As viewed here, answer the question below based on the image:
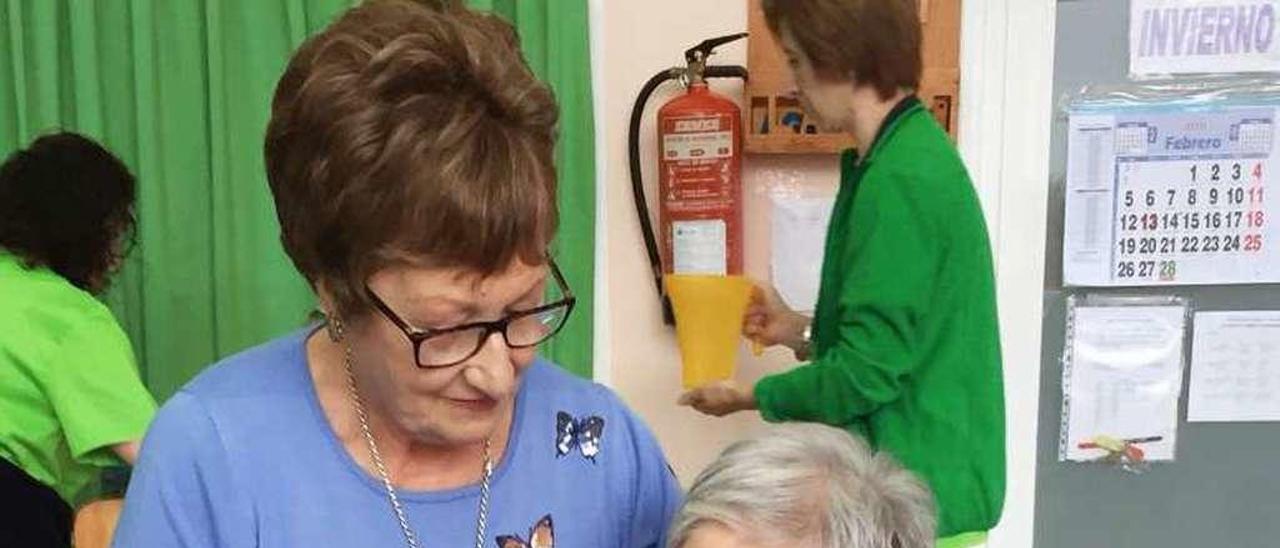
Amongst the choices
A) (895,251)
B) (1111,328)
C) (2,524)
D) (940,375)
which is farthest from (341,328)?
(1111,328)

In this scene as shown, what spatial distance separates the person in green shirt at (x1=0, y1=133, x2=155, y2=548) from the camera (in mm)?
1808

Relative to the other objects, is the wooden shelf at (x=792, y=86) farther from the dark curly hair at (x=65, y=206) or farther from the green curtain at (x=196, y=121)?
the dark curly hair at (x=65, y=206)

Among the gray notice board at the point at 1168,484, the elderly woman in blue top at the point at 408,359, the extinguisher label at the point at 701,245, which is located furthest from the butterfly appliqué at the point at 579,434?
the gray notice board at the point at 1168,484

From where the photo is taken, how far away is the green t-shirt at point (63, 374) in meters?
1.81

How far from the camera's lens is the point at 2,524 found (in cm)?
175

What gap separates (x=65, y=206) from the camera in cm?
193

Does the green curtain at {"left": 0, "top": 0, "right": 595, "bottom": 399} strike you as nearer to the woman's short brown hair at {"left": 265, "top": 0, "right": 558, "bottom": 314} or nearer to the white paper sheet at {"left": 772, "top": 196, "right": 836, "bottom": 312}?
the white paper sheet at {"left": 772, "top": 196, "right": 836, "bottom": 312}

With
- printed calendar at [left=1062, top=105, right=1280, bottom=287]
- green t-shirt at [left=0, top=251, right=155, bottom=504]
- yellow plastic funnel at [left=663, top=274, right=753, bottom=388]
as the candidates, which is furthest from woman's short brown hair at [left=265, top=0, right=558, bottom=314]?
printed calendar at [left=1062, top=105, right=1280, bottom=287]

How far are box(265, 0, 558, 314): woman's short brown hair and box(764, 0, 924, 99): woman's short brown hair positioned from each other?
2.48 ft

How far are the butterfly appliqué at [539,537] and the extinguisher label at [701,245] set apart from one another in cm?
119

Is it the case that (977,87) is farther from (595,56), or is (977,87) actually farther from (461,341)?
(461,341)

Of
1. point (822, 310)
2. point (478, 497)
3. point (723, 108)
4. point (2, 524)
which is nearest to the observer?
point (478, 497)

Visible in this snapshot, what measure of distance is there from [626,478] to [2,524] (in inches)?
47.0

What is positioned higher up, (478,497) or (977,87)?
(977,87)
